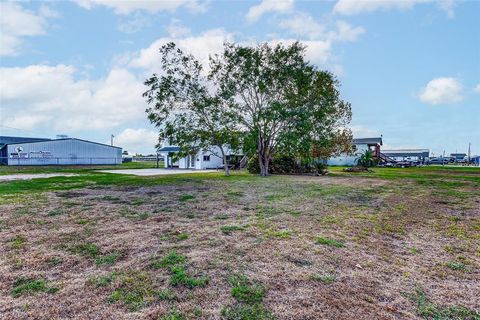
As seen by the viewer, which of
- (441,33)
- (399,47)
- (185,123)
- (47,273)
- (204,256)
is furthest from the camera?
(185,123)

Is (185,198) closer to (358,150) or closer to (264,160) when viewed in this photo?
(264,160)

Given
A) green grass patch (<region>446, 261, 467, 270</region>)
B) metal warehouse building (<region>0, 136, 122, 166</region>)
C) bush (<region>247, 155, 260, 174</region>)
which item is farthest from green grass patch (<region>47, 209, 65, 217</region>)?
metal warehouse building (<region>0, 136, 122, 166</region>)

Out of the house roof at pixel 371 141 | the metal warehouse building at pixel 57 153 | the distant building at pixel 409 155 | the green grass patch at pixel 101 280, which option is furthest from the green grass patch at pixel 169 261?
the distant building at pixel 409 155

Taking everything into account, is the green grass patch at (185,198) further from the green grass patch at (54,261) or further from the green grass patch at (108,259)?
the green grass patch at (54,261)

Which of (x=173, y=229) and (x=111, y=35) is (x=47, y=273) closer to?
(x=173, y=229)

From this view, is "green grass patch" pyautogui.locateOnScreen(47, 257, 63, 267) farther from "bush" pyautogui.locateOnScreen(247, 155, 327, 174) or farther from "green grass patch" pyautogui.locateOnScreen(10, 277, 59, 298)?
"bush" pyautogui.locateOnScreen(247, 155, 327, 174)

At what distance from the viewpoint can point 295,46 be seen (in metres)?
18.7

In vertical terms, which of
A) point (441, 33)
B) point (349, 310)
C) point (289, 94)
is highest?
point (441, 33)

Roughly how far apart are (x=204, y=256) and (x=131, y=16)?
12.3 m

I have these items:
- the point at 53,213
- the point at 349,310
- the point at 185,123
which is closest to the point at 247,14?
the point at 185,123

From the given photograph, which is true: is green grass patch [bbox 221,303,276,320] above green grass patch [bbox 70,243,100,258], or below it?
below

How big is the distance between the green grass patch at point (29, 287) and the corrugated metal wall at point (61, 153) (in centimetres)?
3873

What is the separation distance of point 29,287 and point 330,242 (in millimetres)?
3959

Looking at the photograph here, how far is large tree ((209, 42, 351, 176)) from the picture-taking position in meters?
18.7
